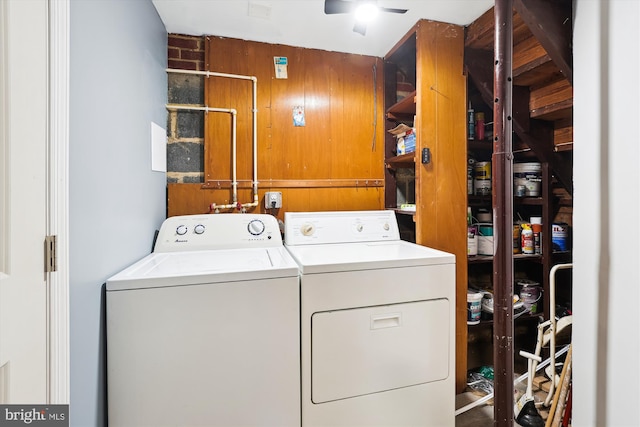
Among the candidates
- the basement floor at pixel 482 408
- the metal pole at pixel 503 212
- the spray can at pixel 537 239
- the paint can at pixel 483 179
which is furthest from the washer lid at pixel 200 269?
the spray can at pixel 537 239

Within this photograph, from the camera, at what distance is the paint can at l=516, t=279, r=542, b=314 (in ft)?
6.70

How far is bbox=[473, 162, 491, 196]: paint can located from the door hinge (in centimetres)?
230

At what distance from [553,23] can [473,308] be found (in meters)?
1.62

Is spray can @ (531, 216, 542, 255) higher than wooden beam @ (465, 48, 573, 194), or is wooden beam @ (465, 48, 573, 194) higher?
wooden beam @ (465, 48, 573, 194)

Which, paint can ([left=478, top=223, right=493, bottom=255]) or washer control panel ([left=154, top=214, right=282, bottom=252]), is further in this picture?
paint can ([left=478, top=223, right=493, bottom=255])

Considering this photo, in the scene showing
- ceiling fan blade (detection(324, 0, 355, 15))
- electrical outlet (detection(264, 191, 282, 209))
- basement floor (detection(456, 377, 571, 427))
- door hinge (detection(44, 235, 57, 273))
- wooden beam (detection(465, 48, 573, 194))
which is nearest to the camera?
door hinge (detection(44, 235, 57, 273))

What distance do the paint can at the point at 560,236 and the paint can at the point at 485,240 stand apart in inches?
17.9

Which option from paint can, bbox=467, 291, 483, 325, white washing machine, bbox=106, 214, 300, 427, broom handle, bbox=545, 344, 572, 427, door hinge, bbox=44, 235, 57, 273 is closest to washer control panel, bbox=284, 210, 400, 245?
white washing machine, bbox=106, 214, 300, 427

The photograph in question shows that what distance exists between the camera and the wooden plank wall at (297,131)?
74.1 inches

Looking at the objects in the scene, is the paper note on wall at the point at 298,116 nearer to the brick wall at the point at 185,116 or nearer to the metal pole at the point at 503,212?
the brick wall at the point at 185,116

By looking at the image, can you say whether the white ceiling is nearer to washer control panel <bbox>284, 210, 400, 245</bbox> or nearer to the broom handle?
washer control panel <bbox>284, 210, 400, 245</bbox>

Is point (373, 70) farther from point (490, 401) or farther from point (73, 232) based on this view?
point (490, 401)

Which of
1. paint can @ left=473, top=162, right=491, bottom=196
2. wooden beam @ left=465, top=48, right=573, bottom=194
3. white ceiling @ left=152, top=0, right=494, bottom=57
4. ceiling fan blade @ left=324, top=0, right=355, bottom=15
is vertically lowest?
paint can @ left=473, top=162, right=491, bottom=196

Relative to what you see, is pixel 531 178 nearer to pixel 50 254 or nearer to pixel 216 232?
pixel 216 232
